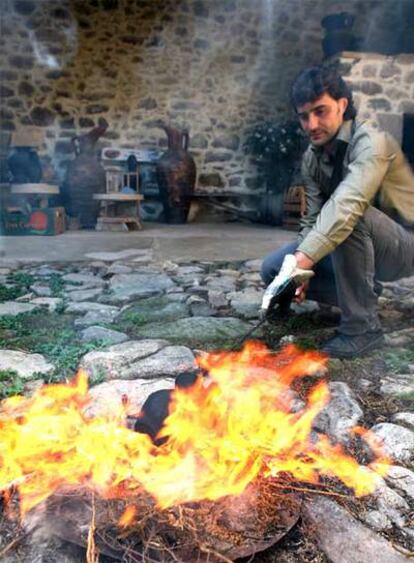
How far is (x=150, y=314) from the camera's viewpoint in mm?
3162

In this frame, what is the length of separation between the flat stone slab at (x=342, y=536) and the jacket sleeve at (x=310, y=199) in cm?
166

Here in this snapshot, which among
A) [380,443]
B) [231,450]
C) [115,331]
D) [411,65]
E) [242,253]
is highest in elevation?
[411,65]

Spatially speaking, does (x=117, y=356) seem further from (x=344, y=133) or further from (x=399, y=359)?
(x=344, y=133)

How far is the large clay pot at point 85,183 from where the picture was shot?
7207mm

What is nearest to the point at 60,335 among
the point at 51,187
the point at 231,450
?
the point at 231,450

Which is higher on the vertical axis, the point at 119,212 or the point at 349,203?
the point at 349,203

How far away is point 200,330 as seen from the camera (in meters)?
2.86

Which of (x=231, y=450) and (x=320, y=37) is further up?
(x=320, y=37)

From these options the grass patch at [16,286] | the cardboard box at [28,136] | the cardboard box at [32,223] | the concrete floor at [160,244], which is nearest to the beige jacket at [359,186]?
the grass patch at [16,286]

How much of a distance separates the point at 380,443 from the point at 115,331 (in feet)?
5.04

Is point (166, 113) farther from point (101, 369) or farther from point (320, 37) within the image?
point (101, 369)

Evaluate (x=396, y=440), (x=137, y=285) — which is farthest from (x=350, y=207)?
(x=137, y=285)

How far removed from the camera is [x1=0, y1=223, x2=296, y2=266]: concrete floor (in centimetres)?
508

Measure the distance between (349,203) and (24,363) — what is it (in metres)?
1.55
